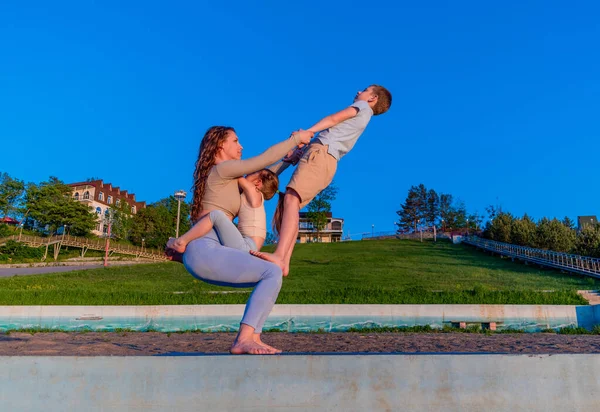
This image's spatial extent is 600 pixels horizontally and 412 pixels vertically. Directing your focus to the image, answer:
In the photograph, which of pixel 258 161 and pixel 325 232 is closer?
pixel 258 161

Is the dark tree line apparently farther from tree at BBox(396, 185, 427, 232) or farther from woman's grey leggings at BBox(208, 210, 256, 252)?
woman's grey leggings at BBox(208, 210, 256, 252)

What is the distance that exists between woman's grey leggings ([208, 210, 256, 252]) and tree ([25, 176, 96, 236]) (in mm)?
57081

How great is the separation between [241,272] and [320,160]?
4.42 ft

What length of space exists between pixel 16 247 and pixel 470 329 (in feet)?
154

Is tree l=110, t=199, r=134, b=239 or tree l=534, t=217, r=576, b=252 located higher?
tree l=110, t=199, r=134, b=239

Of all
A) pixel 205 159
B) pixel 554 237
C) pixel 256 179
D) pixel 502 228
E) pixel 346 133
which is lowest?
pixel 256 179

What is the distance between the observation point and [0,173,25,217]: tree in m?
57.0

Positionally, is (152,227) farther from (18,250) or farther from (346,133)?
(346,133)

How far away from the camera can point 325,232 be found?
99250 millimetres

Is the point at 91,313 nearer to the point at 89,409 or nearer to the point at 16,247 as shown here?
the point at 89,409

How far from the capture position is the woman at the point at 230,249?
326 cm

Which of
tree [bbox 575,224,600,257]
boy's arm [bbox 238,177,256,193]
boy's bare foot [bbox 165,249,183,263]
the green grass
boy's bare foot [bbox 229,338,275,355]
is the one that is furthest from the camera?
tree [bbox 575,224,600,257]

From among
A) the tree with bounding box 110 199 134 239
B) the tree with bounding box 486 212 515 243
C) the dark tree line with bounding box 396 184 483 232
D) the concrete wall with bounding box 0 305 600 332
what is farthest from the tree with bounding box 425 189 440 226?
the concrete wall with bounding box 0 305 600 332

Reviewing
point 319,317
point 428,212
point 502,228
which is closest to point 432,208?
point 428,212
